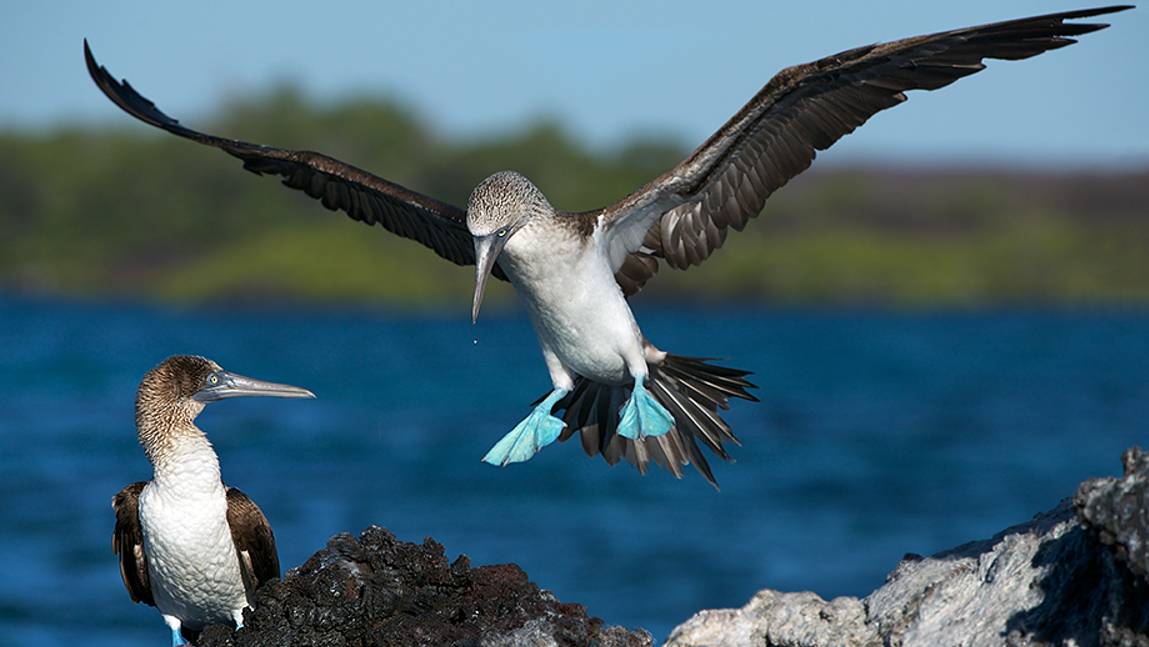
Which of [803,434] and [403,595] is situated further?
[803,434]

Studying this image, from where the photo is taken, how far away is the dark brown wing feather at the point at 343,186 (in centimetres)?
734

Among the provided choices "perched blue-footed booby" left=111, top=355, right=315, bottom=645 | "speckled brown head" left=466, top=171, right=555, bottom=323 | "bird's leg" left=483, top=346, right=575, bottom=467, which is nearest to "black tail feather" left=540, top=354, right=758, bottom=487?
"bird's leg" left=483, top=346, right=575, bottom=467

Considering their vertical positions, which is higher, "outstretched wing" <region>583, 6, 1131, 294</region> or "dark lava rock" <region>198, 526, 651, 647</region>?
"outstretched wing" <region>583, 6, 1131, 294</region>

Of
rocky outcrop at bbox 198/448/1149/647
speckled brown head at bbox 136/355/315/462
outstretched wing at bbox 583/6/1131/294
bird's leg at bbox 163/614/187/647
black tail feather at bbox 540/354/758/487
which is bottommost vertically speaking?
rocky outcrop at bbox 198/448/1149/647

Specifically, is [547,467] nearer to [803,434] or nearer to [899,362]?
[803,434]

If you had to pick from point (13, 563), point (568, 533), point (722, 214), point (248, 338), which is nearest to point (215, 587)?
point (722, 214)

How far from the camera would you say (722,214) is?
280 inches

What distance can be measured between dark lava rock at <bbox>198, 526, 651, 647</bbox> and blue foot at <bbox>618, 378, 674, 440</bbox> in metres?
1.72

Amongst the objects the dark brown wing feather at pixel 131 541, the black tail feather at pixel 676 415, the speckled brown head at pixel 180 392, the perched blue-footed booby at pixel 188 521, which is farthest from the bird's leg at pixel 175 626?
the black tail feather at pixel 676 415

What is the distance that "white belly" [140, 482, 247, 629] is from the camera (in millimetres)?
5488

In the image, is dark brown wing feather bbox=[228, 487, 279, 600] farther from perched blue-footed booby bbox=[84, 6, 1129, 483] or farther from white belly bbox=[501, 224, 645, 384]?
white belly bbox=[501, 224, 645, 384]

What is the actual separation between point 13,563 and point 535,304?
9.94 meters

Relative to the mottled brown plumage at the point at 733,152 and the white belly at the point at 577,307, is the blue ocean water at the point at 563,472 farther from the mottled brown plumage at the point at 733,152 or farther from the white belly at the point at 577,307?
the white belly at the point at 577,307

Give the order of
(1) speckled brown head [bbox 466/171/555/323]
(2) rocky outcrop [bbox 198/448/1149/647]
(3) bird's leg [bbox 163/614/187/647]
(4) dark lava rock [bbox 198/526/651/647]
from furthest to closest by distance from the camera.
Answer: (1) speckled brown head [bbox 466/171/555/323]
(3) bird's leg [bbox 163/614/187/647]
(4) dark lava rock [bbox 198/526/651/647]
(2) rocky outcrop [bbox 198/448/1149/647]
